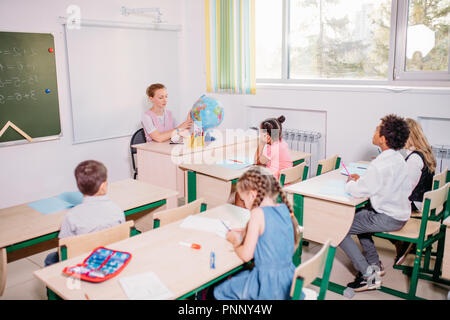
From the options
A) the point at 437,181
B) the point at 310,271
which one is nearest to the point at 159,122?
the point at 437,181

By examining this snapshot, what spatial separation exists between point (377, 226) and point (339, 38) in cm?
273

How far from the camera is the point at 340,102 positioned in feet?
15.6

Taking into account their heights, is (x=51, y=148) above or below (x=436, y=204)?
above

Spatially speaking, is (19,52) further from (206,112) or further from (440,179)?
(440,179)

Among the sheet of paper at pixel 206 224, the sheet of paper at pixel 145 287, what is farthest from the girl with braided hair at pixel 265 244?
the sheet of paper at pixel 145 287

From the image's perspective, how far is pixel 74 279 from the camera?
6.16 ft

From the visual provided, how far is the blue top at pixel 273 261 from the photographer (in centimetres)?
206

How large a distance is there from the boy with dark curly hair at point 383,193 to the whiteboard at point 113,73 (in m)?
3.08

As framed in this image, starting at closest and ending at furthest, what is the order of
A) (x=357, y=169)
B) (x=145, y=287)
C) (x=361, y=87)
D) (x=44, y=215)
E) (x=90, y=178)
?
(x=145, y=287) < (x=90, y=178) < (x=44, y=215) < (x=357, y=169) < (x=361, y=87)

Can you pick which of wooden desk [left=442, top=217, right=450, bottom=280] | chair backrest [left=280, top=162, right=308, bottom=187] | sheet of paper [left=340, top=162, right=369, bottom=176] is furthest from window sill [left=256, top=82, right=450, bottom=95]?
wooden desk [left=442, top=217, right=450, bottom=280]

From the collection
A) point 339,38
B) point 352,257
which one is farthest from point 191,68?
point 352,257

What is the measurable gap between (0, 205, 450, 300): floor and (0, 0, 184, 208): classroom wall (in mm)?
1039

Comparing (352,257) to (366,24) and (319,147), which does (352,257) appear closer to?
(319,147)

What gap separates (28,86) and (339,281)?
340 centimetres
